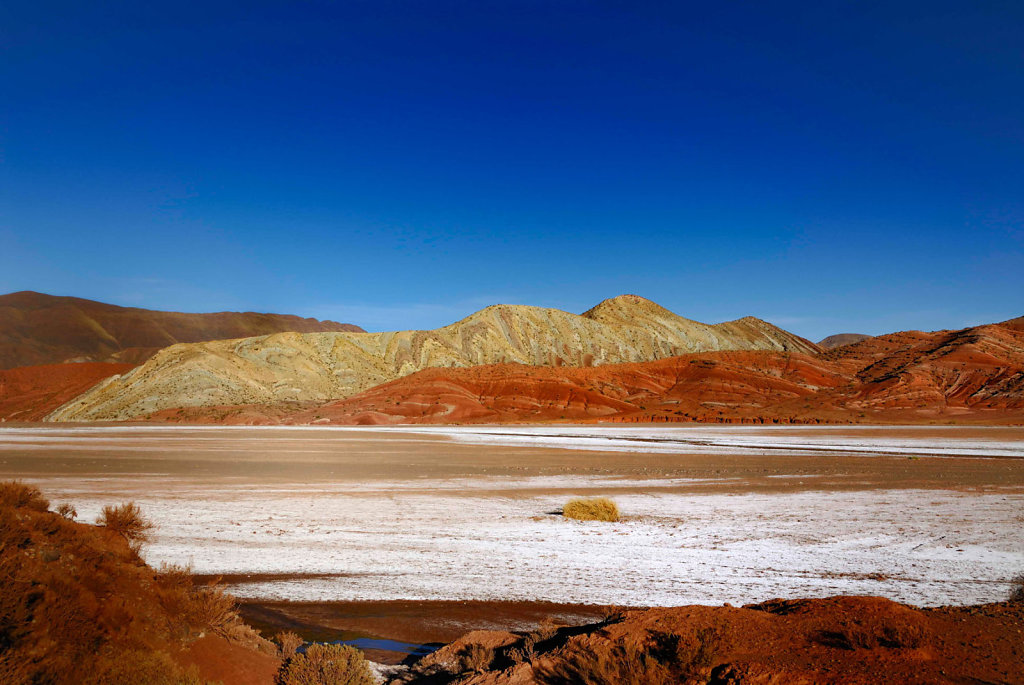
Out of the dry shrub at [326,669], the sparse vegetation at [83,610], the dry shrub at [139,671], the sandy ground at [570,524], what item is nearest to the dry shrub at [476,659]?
the dry shrub at [326,669]

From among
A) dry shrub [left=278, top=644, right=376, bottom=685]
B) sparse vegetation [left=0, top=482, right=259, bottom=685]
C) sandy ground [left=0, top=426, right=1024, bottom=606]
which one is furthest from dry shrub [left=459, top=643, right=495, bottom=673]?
sandy ground [left=0, top=426, right=1024, bottom=606]

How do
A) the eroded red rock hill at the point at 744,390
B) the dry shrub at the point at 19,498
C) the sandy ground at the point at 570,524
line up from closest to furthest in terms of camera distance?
the dry shrub at the point at 19,498 → the sandy ground at the point at 570,524 → the eroded red rock hill at the point at 744,390

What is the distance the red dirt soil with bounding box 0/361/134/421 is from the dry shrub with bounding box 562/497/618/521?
96.7m

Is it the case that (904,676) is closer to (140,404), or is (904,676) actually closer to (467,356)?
(140,404)

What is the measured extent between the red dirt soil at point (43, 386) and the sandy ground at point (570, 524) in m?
74.4

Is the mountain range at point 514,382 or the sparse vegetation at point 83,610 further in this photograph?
the mountain range at point 514,382

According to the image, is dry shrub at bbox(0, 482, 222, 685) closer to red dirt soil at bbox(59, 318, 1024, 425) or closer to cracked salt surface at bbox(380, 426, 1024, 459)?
cracked salt surface at bbox(380, 426, 1024, 459)

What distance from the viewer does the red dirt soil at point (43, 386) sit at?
308ft

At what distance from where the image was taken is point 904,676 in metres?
4.88

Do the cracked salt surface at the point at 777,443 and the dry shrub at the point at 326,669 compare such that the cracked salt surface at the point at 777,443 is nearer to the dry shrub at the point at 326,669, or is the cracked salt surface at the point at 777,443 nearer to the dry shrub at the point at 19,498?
the dry shrub at the point at 326,669

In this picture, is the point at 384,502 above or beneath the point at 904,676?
beneath

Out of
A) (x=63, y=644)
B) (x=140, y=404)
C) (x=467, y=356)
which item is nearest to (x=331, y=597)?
(x=63, y=644)

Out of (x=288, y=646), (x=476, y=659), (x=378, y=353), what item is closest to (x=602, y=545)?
(x=476, y=659)

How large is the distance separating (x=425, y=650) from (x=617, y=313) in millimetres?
138754
